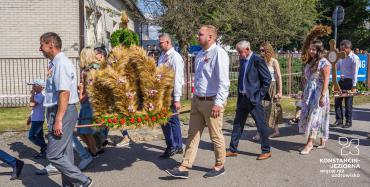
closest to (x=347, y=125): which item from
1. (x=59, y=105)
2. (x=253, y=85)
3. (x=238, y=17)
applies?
(x=253, y=85)

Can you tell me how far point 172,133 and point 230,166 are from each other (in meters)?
1.13

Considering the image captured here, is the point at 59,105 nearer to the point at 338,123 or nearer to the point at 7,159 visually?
the point at 7,159

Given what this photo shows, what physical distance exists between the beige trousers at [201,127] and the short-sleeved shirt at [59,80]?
5.35 ft

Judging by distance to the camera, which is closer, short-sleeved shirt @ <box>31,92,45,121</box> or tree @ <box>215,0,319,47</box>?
short-sleeved shirt @ <box>31,92,45,121</box>

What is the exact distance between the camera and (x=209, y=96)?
5.14 m

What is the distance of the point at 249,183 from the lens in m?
5.06

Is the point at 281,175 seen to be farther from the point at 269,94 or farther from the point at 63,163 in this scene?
the point at 63,163

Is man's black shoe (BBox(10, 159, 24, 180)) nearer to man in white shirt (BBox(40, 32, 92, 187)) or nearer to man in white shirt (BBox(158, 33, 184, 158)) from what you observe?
man in white shirt (BBox(40, 32, 92, 187))

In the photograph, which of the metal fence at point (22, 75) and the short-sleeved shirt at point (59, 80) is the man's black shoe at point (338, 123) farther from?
the short-sleeved shirt at point (59, 80)

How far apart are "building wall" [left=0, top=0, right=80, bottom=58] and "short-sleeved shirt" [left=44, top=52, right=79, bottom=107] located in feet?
27.5

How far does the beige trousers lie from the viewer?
5.17m

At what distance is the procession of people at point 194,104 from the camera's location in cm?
449

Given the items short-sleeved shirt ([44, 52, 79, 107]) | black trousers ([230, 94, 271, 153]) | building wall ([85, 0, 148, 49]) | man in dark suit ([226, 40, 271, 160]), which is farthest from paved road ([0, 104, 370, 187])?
building wall ([85, 0, 148, 49])

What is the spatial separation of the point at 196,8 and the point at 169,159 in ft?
40.5
